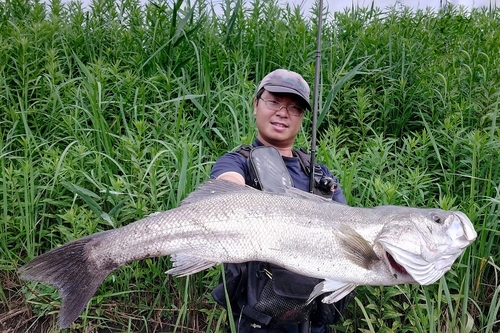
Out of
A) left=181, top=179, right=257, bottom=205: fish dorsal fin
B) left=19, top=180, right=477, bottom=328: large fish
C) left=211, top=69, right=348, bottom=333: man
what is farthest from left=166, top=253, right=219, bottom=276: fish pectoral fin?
left=211, top=69, right=348, bottom=333: man

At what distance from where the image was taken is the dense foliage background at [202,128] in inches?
138

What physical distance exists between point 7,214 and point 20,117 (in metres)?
1.16

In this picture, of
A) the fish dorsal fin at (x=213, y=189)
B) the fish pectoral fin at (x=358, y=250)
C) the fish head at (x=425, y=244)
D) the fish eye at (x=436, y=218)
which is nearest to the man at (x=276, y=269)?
the fish dorsal fin at (x=213, y=189)

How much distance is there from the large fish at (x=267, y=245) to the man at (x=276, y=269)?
285mm

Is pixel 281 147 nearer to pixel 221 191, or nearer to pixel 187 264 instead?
pixel 221 191

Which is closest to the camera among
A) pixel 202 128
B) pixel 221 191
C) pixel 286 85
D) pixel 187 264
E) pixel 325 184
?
pixel 187 264

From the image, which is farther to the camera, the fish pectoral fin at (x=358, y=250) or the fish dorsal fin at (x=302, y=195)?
the fish dorsal fin at (x=302, y=195)

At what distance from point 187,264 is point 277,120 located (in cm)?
122

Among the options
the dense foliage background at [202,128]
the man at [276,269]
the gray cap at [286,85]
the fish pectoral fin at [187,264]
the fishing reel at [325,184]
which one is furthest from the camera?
the dense foliage background at [202,128]

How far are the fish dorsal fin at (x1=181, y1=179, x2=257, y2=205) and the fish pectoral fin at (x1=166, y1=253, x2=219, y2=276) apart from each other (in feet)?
0.80

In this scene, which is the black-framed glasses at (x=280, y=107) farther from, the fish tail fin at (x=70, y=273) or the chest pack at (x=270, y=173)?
the fish tail fin at (x=70, y=273)

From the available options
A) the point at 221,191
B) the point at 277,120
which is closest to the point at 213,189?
the point at 221,191

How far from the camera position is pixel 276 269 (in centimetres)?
248

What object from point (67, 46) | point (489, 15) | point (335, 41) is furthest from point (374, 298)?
point (489, 15)
